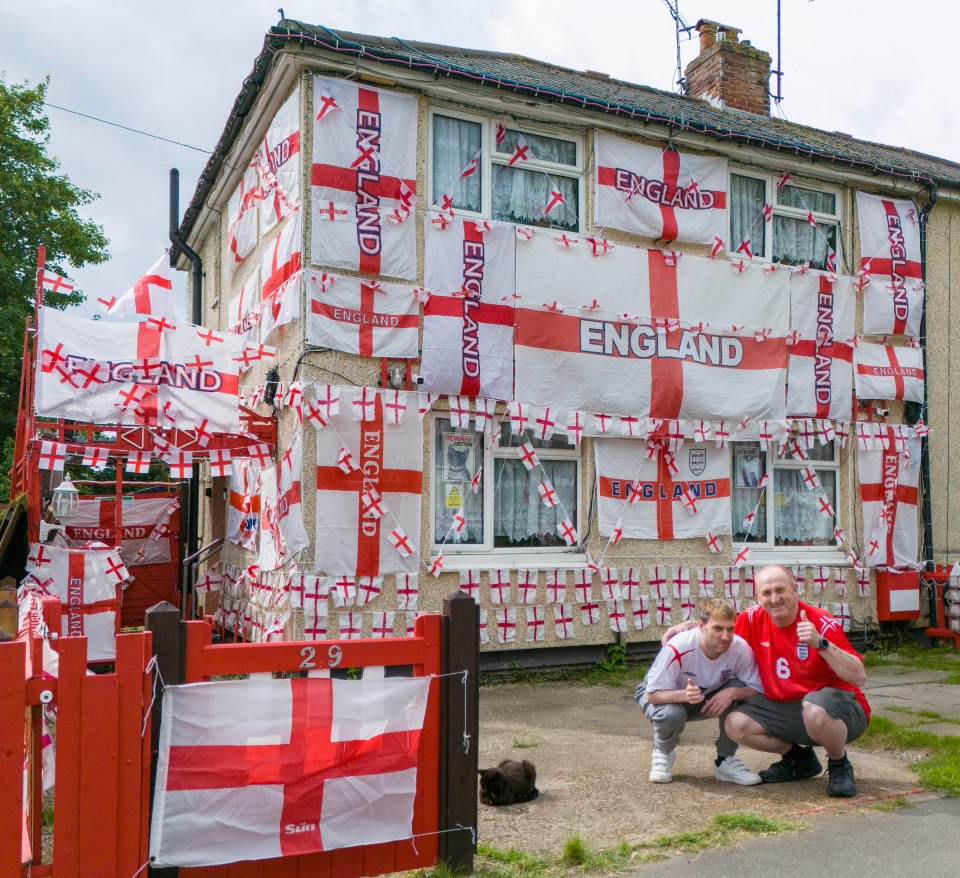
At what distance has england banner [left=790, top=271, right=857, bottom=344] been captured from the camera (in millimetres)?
10859

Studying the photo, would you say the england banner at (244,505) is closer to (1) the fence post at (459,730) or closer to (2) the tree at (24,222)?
(1) the fence post at (459,730)

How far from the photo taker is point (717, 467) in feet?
33.7

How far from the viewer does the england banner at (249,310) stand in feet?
33.1

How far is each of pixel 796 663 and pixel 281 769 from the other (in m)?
3.07

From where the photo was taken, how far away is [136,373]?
855 centimetres

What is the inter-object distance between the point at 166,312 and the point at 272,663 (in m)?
6.18

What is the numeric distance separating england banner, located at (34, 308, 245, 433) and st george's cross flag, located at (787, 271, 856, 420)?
6.24 m

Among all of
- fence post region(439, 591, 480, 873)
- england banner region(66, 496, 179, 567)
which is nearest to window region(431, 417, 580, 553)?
fence post region(439, 591, 480, 873)

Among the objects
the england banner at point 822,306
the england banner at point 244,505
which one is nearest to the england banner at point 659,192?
the england banner at point 822,306

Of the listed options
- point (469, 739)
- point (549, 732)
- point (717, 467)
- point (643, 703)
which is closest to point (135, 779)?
point (469, 739)

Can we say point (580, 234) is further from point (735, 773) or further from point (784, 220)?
point (735, 773)

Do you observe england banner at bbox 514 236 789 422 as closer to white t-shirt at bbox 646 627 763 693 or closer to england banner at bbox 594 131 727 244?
england banner at bbox 594 131 727 244

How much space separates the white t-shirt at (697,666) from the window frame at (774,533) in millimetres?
5129

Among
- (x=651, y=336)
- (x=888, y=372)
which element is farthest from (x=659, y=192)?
(x=888, y=372)
